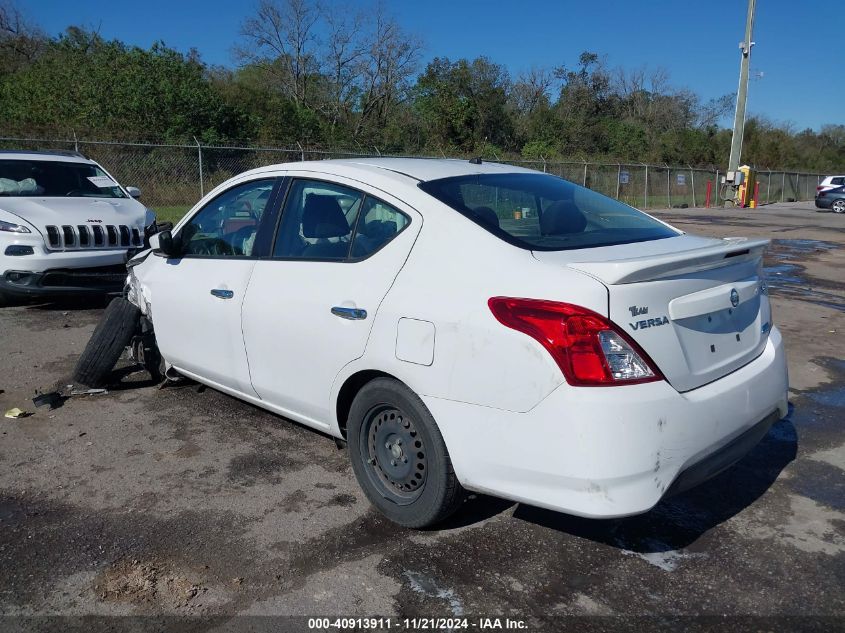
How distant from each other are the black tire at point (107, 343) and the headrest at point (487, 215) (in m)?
3.06

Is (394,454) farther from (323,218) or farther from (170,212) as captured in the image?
(170,212)

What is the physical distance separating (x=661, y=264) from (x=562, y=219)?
921 millimetres

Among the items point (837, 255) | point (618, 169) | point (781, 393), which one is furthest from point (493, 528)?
point (618, 169)

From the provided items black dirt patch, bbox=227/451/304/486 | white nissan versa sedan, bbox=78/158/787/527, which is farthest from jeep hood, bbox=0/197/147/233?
black dirt patch, bbox=227/451/304/486

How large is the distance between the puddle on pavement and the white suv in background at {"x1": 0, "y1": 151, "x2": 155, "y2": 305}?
28.6 feet

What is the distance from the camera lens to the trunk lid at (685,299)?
2713 mm

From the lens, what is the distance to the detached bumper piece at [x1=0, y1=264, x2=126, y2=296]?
24.7ft

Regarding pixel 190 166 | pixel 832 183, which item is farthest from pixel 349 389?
pixel 832 183

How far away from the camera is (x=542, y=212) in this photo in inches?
145

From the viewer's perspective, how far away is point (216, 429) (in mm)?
4660

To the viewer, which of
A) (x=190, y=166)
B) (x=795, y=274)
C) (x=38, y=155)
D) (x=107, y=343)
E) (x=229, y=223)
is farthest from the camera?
(x=190, y=166)

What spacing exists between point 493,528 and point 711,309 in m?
1.43

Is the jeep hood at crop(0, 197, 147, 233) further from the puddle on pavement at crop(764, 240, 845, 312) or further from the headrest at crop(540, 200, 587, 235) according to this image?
the puddle on pavement at crop(764, 240, 845, 312)

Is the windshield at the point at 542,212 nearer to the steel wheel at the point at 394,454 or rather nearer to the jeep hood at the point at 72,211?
the steel wheel at the point at 394,454
